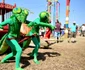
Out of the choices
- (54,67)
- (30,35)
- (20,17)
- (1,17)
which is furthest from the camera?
(1,17)

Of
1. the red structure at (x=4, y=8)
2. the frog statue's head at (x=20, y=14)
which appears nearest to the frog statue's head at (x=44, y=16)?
the frog statue's head at (x=20, y=14)

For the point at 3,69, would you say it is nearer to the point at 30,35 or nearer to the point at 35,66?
the point at 35,66

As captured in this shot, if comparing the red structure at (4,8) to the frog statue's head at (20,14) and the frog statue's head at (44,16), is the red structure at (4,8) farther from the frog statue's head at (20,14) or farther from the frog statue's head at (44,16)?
the frog statue's head at (20,14)

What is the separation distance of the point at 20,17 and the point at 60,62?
2.39 m

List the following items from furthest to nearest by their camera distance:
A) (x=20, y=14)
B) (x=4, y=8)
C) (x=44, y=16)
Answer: (x=4, y=8)
(x=44, y=16)
(x=20, y=14)

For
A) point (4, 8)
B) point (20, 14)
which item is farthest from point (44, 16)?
point (4, 8)

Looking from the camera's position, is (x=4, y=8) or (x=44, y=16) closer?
(x=44, y=16)

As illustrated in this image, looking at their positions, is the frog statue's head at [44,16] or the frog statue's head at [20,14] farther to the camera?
the frog statue's head at [44,16]

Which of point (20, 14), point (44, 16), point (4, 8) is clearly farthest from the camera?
point (4, 8)

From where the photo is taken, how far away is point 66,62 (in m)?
7.45

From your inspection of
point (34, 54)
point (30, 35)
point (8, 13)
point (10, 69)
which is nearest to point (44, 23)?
point (30, 35)

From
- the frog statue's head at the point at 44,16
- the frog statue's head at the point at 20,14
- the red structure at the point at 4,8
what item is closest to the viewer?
the frog statue's head at the point at 20,14

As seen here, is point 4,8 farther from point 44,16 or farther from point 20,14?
point 20,14

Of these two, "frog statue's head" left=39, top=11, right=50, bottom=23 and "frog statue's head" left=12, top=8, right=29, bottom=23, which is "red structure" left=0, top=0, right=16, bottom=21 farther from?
"frog statue's head" left=12, top=8, right=29, bottom=23
